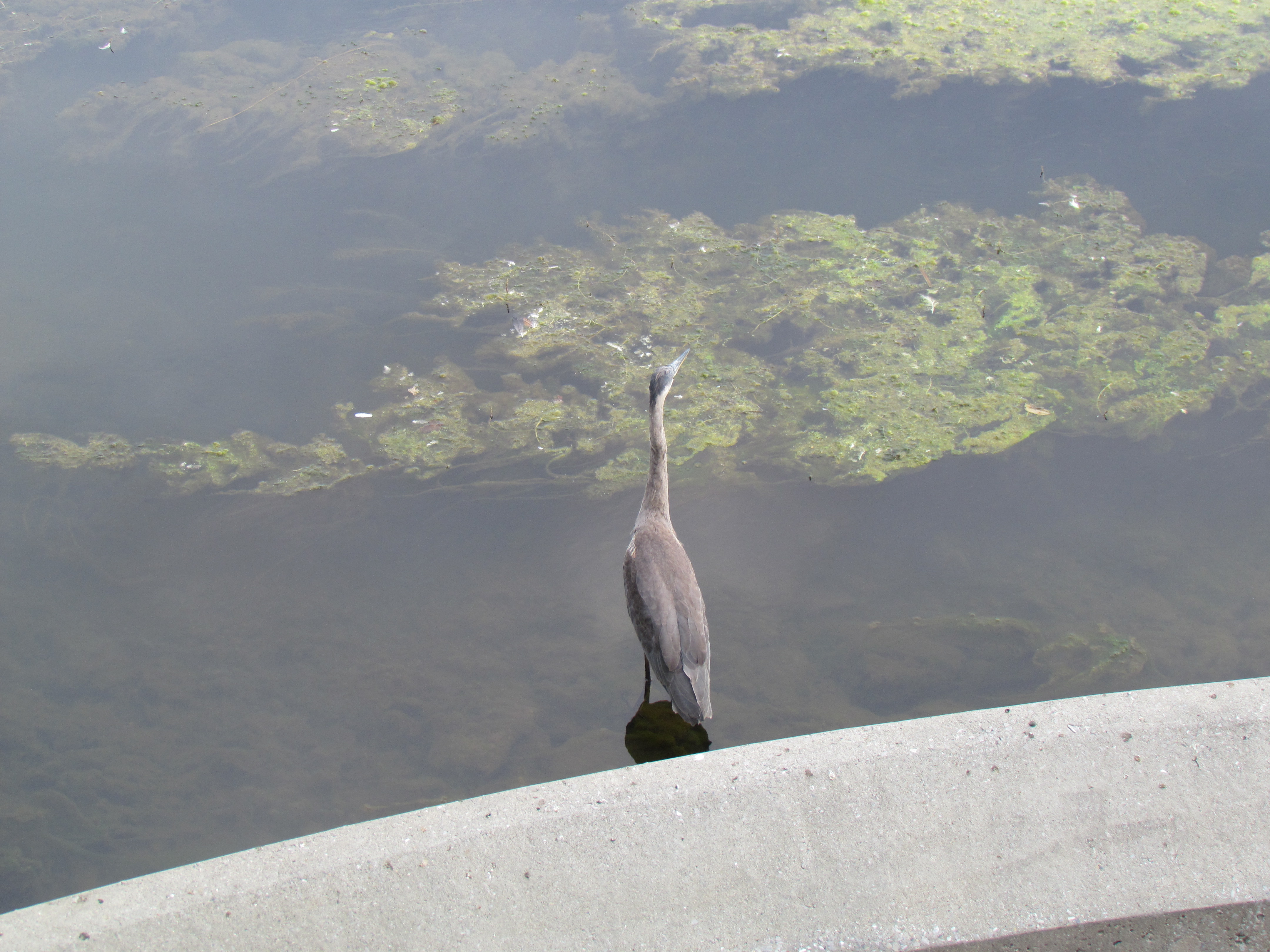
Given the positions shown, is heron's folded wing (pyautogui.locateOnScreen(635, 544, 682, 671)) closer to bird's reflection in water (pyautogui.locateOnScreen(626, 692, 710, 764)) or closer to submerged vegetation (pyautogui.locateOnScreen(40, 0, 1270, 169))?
bird's reflection in water (pyautogui.locateOnScreen(626, 692, 710, 764))

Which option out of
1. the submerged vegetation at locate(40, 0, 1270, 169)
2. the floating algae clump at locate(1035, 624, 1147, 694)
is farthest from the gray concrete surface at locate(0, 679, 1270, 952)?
the submerged vegetation at locate(40, 0, 1270, 169)

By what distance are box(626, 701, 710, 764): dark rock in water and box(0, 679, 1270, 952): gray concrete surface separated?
2.69 ft

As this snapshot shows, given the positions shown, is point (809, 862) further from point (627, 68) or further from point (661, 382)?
point (627, 68)

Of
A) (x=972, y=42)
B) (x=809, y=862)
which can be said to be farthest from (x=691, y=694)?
(x=972, y=42)

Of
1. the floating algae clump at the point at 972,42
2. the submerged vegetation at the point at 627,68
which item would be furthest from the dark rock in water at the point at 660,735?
the floating algae clump at the point at 972,42

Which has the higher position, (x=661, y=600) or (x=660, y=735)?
(x=661, y=600)

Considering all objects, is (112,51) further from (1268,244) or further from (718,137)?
(1268,244)

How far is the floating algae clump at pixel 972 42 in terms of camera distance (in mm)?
6484

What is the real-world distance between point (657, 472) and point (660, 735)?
3.08 ft

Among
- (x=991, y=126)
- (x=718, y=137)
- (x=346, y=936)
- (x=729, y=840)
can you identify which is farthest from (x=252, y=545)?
(x=991, y=126)

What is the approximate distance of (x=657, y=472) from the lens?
10.4ft

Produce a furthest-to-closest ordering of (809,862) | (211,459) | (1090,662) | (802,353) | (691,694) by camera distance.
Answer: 1. (802,353)
2. (211,459)
3. (1090,662)
4. (691,694)
5. (809,862)

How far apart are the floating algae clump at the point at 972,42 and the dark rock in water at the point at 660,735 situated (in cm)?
516

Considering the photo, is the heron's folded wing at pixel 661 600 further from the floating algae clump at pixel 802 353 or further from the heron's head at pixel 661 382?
the floating algae clump at pixel 802 353
